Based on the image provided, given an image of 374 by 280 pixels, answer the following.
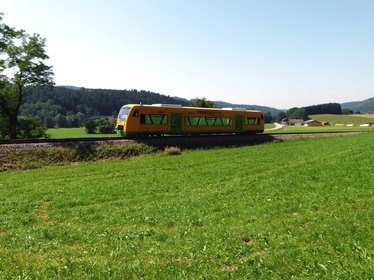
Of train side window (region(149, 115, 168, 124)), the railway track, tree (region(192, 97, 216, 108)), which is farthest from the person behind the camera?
tree (region(192, 97, 216, 108))

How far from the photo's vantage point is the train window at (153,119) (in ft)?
105

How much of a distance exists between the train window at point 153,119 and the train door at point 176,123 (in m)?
0.89

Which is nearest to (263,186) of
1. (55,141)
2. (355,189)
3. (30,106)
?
(355,189)

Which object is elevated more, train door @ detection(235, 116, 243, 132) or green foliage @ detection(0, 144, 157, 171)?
train door @ detection(235, 116, 243, 132)

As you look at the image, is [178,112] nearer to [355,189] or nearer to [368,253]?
[355,189]

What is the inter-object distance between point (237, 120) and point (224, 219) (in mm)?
32452

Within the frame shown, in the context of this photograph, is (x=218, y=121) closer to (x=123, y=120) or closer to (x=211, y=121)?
(x=211, y=121)

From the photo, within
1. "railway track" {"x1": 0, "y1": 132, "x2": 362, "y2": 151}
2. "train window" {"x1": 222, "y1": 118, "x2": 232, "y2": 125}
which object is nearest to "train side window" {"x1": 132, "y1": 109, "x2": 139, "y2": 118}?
"railway track" {"x1": 0, "y1": 132, "x2": 362, "y2": 151}

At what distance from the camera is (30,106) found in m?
141

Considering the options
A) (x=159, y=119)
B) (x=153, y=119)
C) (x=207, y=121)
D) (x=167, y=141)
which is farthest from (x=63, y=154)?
(x=207, y=121)

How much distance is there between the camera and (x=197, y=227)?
30.2 feet

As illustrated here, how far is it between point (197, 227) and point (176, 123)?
25658 millimetres

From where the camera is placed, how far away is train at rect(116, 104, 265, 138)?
3159 cm

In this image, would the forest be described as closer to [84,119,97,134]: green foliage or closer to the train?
[84,119,97,134]: green foliage
